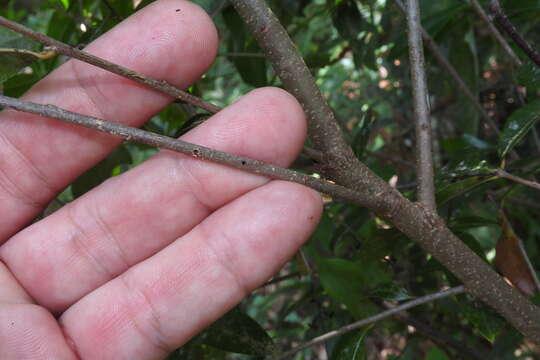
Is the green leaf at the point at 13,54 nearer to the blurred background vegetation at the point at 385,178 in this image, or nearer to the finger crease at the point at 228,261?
the blurred background vegetation at the point at 385,178

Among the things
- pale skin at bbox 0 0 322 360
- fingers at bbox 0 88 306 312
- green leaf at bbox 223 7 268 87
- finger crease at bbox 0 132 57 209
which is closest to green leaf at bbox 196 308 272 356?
pale skin at bbox 0 0 322 360

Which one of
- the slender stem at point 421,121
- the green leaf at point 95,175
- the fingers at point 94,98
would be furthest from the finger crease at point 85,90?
the slender stem at point 421,121

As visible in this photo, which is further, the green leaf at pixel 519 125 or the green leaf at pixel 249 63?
the green leaf at pixel 249 63

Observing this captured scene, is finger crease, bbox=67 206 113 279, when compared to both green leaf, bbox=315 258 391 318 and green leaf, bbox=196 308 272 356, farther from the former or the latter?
green leaf, bbox=315 258 391 318

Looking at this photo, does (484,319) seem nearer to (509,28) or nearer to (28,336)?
(509,28)

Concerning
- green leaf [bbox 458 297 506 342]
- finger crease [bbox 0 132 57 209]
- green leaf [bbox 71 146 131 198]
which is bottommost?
green leaf [bbox 458 297 506 342]

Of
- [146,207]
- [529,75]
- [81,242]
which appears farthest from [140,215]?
[529,75]

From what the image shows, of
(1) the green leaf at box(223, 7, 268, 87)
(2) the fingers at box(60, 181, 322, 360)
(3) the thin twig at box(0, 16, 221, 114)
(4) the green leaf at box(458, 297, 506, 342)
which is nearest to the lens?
(3) the thin twig at box(0, 16, 221, 114)
